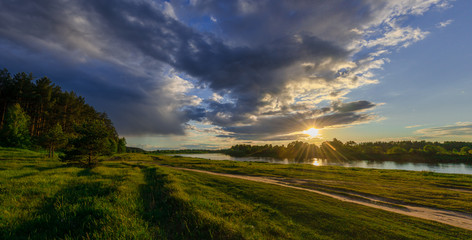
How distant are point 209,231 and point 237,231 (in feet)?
3.31

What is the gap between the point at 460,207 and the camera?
1541 cm

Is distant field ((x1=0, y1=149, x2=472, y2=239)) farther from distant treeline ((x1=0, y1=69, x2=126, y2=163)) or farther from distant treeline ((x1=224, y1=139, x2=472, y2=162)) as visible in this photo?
distant treeline ((x1=224, y1=139, x2=472, y2=162))

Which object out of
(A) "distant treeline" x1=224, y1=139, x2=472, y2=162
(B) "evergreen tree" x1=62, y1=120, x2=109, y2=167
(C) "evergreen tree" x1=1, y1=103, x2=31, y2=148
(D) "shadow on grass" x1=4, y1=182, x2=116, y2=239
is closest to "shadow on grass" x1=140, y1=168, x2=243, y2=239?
(D) "shadow on grass" x1=4, y1=182, x2=116, y2=239

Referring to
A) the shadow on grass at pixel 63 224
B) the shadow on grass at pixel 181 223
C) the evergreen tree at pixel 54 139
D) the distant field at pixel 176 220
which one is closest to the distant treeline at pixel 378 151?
the evergreen tree at pixel 54 139

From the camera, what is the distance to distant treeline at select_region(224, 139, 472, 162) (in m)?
120

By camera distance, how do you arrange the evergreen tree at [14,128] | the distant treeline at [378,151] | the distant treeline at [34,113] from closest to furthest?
the distant treeline at [34,113]
the evergreen tree at [14,128]
the distant treeline at [378,151]

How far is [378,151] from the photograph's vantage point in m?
140

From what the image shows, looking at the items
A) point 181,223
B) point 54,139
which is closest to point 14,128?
point 54,139

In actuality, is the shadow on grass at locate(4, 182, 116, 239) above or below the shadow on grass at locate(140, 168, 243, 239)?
above

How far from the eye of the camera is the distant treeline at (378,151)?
119938 mm

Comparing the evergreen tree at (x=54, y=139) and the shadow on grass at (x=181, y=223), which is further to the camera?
the evergreen tree at (x=54, y=139)

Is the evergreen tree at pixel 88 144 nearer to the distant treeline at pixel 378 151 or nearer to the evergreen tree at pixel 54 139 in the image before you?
the evergreen tree at pixel 54 139

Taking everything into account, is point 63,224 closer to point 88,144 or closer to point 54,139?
point 88,144

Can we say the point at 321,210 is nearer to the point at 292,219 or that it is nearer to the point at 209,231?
the point at 292,219
